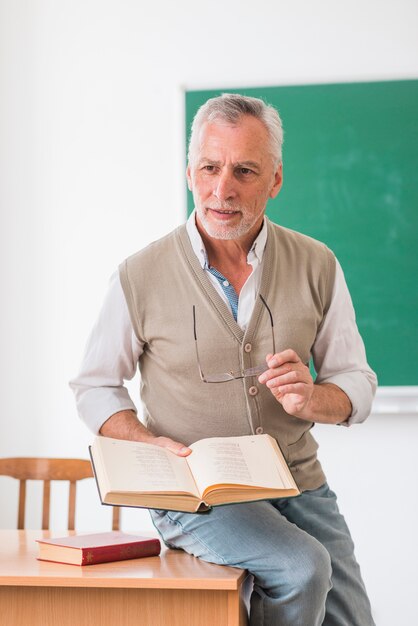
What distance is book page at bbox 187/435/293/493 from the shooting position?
1489 millimetres

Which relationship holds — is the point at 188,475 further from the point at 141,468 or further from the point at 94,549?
the point at 94,549

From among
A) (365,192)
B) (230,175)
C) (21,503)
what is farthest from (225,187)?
(365,192)

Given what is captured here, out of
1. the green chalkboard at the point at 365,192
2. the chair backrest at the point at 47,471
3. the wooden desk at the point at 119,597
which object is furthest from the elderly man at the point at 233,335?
the green chalkboard at the point at 365,192

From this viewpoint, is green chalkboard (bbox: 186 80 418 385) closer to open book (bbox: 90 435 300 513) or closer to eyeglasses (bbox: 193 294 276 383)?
eyeglasses (bbox: 193 294 276 383)

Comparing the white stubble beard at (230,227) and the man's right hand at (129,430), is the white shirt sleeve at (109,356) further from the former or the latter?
the white stubble beard at (230,227)

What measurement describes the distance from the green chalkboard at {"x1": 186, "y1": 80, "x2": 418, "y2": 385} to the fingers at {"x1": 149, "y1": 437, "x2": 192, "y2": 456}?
1516mm

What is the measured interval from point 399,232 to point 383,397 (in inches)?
24.0

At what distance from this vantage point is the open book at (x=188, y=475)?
1.45 m

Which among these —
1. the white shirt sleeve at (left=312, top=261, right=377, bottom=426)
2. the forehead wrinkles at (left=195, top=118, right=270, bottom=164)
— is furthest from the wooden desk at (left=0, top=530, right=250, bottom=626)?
the forehead wrinkles at (left=195, top=118, right=270, bottom=164)

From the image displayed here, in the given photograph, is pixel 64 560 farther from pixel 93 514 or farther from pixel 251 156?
A: pixel 93 514

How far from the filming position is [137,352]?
6.61 feet

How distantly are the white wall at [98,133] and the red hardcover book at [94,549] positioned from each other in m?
1.51

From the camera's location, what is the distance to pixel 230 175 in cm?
194

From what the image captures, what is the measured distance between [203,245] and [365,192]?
4.36 feet
